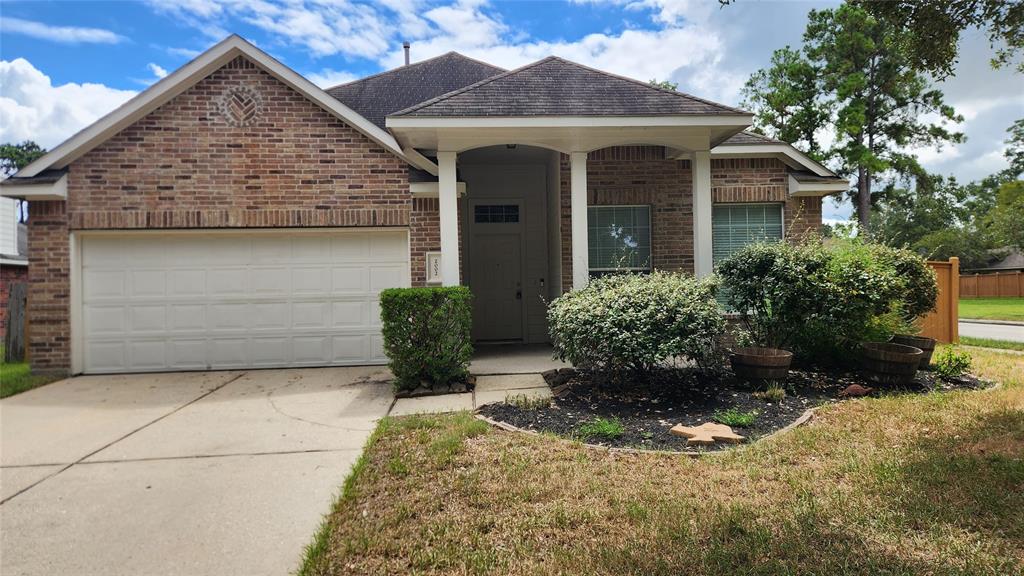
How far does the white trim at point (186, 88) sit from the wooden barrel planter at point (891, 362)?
6.26 m

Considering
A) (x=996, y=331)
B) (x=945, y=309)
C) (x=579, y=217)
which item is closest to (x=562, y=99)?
(x=579, y=217)

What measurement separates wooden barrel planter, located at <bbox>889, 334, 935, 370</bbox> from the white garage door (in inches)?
267

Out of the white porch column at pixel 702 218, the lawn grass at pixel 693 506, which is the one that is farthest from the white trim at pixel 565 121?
the lawn grass at pixel 693 506

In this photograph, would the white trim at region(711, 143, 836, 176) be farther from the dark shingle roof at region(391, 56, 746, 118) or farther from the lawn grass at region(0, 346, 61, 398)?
the lawn grass at region(0, 346, 61, 398)

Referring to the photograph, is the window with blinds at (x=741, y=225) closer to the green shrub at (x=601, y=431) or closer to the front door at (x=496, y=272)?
the front door at (x=496, y=272)

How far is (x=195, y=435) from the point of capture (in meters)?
4.76

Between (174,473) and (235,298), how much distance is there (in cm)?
454

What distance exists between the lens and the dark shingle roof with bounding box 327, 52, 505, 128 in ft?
33.1

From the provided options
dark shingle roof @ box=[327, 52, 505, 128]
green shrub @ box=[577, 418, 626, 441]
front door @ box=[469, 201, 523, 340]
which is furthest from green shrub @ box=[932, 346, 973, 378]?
dark shingle roof @ box=[327, 52, 505, 128]

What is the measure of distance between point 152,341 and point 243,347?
4.32 ft

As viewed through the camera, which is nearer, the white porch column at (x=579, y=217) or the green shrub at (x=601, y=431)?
the green shrub at (x=601, y=431)

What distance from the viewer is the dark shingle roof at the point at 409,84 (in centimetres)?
1009

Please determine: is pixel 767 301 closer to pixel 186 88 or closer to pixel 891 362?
pixel 891 362

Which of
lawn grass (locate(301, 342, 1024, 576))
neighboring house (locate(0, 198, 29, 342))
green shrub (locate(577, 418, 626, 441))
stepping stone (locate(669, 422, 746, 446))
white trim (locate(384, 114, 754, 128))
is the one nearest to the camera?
lawn grass (locate(301, 342, 1024, 576))
